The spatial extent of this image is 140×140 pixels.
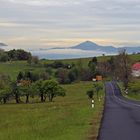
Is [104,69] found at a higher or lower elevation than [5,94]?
lower

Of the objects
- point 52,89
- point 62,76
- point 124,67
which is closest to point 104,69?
point 62,76

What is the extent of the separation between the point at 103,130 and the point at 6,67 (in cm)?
15487

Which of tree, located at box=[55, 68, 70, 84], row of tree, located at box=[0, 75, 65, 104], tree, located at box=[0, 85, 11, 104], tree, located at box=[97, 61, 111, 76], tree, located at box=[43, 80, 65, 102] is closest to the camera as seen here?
tree, located at box=[43, 80, 65, 102]

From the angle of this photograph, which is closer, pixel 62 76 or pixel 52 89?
pixel 52 89

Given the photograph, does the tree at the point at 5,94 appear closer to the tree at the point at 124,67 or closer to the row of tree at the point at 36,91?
the row of tree at the point at 36,91

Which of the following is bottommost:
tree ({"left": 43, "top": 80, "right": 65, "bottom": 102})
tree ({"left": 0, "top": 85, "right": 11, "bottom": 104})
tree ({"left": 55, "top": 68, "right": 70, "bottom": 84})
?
tree ({"left": 55, "top": 68, "right": 70, "bottom": 84})

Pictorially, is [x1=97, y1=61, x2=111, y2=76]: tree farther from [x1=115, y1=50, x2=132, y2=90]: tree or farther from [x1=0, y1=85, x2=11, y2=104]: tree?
[x1=0, y1=85, x2=11, y2=104]: tree

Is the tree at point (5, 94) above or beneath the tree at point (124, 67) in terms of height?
beneath

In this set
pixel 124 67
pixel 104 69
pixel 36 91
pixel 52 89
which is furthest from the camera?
pixel 104 69

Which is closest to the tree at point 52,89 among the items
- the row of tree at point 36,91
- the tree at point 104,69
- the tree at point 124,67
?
the row of tree at point 36,91

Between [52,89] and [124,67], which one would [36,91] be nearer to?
[52,89]

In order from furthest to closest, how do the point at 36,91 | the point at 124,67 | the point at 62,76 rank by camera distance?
the point at 62,76
the point at 124,67
the point at 36,91

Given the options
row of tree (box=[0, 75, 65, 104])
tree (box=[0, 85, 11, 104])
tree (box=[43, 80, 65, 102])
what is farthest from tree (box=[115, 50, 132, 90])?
tree (box=[0, 85, 11, 104])

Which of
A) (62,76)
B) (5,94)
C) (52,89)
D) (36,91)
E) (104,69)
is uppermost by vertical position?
(52,89)
